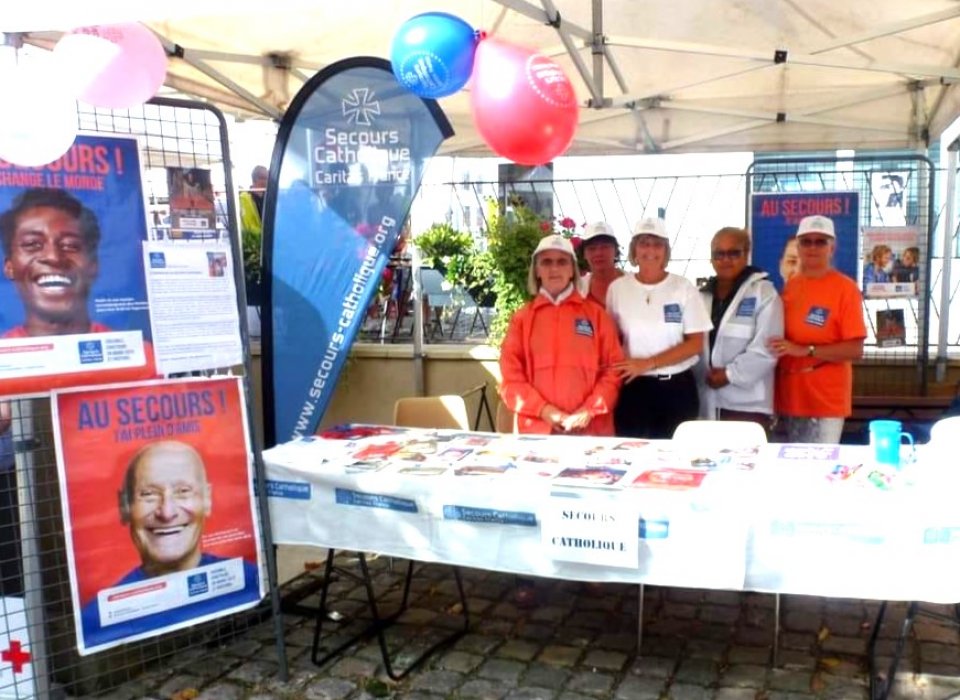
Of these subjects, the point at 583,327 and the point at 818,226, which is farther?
the point at 818,226

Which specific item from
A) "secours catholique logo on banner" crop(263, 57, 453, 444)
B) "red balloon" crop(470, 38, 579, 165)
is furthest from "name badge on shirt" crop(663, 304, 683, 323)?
"secours catholique logo on banner" crop(263, 57, 453, 444)

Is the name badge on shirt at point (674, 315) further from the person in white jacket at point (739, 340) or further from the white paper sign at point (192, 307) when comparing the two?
the white paper sign at point (192, 307)

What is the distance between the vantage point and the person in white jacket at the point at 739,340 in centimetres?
369

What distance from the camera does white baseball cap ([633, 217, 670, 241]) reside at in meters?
3.70

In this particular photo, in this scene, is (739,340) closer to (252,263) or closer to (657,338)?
(657,338)

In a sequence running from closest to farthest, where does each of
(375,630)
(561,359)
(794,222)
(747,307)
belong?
(375,630), (561,359), (747,307), (794,222)

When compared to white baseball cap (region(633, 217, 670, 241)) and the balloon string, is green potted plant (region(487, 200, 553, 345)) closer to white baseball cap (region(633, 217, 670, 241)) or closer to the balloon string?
the balloon string

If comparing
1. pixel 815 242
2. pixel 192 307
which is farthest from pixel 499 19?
pixel 192 307

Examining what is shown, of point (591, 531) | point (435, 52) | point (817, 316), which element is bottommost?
point (591, 531)

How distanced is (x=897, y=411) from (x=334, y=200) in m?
3.37

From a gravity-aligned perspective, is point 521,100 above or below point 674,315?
above

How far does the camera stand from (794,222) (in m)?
5.60

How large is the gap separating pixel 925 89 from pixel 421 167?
343cm

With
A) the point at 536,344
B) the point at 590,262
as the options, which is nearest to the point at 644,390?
the point at 536,344
